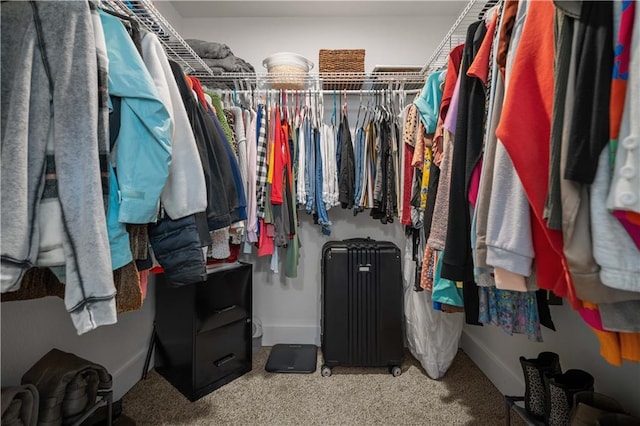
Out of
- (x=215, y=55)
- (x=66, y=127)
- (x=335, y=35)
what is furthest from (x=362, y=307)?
(x=335, y=35)

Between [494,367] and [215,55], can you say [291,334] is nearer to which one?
[494,367]

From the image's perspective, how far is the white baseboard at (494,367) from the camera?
1523mm

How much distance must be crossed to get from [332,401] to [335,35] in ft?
7.95

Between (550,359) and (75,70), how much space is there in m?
1.81

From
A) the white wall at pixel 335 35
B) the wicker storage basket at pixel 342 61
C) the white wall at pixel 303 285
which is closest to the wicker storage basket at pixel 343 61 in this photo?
the wicker storage basket at pixel 342 61

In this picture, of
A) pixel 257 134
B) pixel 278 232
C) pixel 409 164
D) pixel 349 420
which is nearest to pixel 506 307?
pixel 409 164

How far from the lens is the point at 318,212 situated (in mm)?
1862

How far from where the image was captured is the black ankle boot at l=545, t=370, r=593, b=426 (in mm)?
994

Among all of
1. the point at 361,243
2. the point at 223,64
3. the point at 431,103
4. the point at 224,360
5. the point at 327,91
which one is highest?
the point at 223,64

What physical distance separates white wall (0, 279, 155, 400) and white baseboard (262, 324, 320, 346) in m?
0.80

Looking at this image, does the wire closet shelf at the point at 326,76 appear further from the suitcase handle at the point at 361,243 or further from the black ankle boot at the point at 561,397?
the black ankle boot at the point at 561,397

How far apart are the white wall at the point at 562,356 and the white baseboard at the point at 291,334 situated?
1098mm

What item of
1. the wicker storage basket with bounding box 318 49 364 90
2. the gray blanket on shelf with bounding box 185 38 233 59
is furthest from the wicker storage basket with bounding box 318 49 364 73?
the gray blanket on shelf with bounding box 185 38 233 59

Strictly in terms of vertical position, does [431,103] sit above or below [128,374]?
above
